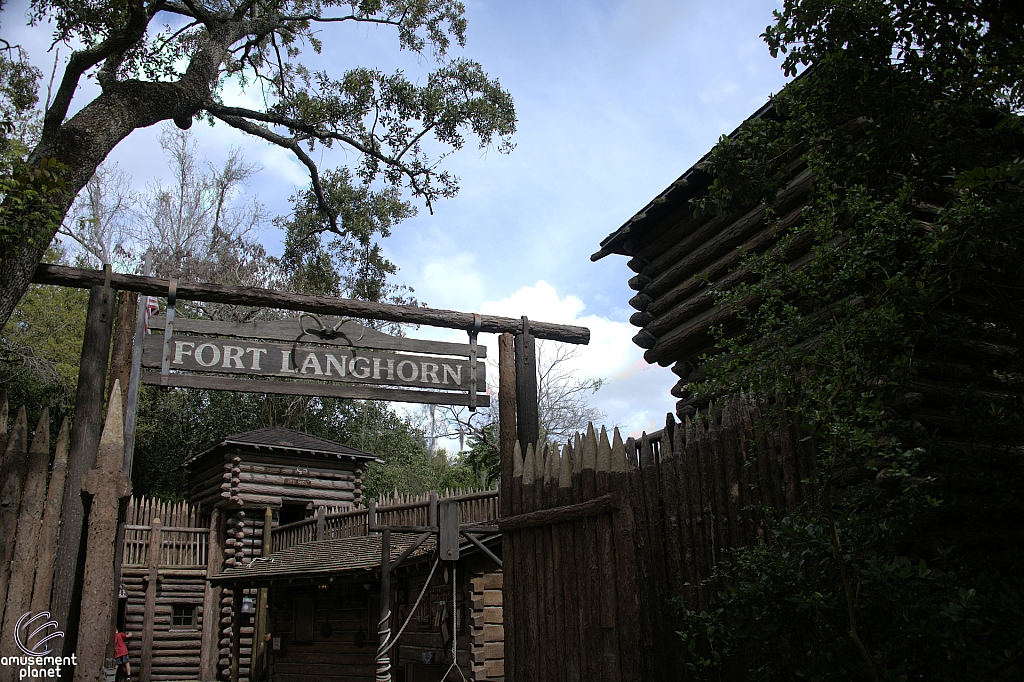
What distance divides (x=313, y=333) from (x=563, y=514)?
390 centimetres

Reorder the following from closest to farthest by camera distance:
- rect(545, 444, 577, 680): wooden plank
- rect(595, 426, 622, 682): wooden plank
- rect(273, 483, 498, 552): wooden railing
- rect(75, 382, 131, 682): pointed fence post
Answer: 1. rect(75, 382, 131, 682): pointed fence post
2. rect(595, 426, 622, 682): wooden plank
3. rect(545, 444, 577, 680): wooden plank
4. rect(273, 483, 498, 552): wooden railing

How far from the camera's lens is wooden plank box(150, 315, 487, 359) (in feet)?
25.7

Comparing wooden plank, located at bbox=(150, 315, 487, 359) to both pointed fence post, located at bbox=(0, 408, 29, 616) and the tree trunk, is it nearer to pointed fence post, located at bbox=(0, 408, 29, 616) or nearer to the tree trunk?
the tree trunk

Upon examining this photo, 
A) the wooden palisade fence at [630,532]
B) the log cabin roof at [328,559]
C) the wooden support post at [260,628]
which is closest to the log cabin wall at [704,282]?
the wooden palisade fence at [630,532]

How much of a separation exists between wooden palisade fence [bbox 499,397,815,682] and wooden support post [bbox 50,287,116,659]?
3.40 m

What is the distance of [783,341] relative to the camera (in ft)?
15.5

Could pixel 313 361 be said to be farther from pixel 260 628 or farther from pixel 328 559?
pixel 260 628

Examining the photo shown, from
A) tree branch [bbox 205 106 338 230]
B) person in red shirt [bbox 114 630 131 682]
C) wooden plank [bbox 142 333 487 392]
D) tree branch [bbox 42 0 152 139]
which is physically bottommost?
person in red shirt [bbox 114 630 131 682]

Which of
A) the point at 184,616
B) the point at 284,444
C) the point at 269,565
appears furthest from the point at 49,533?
the point at 184,616

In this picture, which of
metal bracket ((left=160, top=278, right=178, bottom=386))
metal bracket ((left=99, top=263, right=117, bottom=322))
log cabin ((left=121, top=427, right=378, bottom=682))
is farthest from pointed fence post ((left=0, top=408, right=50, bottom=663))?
log cabin ((left=121, top=427, right=378, bottom=682))

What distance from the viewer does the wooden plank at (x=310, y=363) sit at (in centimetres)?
773

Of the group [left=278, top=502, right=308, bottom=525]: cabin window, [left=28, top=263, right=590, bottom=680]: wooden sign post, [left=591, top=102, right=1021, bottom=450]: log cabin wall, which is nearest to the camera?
[left=591, top=102, right=1021, bottom=450]: log cabin wall

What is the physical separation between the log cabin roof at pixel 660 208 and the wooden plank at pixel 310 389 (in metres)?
2.97

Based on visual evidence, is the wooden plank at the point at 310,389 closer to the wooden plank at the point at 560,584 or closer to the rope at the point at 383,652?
the wooden plank at the point at 560,584
